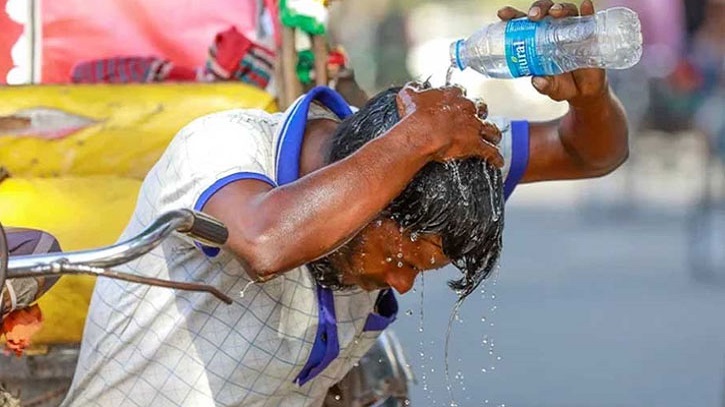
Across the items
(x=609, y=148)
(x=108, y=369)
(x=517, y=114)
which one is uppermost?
(x=609, y=148)

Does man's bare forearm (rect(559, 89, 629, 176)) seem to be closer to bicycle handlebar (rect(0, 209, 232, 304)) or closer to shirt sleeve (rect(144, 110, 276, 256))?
shirt sleeve (rect(144, 110, 276, 256))

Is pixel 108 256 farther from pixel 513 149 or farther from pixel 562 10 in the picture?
pixel 513 149

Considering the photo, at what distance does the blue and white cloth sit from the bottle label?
1.16 feet

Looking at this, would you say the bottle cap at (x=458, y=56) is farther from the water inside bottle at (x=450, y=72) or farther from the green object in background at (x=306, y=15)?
the green object in background at (x=306, y=15)

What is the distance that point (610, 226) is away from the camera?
9.39 meters

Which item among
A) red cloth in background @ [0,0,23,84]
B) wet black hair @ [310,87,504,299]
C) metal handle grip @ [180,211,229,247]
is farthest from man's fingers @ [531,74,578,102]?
red cloth in background @ [0,0,23,84]

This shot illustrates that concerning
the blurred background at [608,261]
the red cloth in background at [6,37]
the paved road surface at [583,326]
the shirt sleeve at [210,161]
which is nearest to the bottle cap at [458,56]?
the shirt sleeve at [210,161]

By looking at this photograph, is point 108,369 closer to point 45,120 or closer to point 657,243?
point 45,120

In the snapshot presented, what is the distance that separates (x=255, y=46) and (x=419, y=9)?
380 inches

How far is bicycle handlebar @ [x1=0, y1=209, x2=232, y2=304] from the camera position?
1693 millimetres

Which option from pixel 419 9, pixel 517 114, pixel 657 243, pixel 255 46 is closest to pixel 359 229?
pixel 255 46

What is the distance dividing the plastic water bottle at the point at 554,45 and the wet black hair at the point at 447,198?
0.22m

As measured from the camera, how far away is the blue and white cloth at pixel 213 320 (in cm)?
245

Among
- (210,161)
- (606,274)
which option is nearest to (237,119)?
(210,161)
